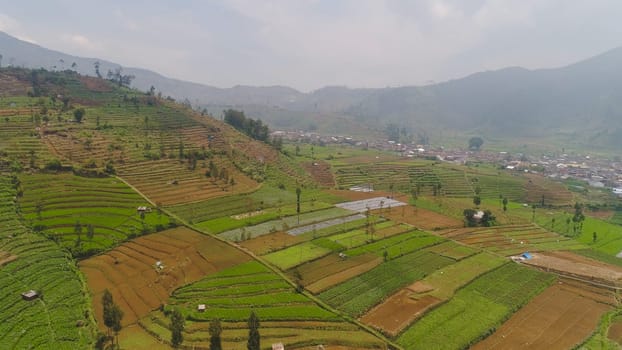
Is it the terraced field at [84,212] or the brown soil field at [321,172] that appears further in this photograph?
the brown soil field at [321,172]

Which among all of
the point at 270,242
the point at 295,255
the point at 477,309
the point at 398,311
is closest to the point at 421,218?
the point at 295,255

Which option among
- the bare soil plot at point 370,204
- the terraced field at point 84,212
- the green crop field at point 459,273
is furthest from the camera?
the bare soil plot at point 370,204

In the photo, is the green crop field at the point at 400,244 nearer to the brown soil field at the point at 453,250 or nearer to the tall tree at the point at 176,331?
the brown soil field at the point at 453,250

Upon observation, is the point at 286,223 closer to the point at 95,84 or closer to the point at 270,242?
the point at 270,242

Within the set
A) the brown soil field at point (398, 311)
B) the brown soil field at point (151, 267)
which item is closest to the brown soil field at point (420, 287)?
the brown soil field at point (398, 311)

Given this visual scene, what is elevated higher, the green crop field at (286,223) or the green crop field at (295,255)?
the green crop field at (286,223)

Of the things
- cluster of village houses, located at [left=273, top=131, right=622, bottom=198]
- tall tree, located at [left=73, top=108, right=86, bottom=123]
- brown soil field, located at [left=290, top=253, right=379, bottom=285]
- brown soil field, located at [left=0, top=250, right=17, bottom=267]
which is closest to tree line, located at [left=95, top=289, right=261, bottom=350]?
brown soil field, located at [left=290, top=253, right=379, bottom=285]

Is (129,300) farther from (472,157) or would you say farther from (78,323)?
(472,157)

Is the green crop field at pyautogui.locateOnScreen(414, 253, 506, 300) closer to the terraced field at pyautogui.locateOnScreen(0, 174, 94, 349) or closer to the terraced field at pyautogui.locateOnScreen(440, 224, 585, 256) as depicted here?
the terraced field at pyautogui.locateOnScreen(440, 224, 585, 256)

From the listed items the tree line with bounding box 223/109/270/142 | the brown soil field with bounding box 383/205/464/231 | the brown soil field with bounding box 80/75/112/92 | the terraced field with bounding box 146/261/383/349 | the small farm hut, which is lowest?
the terraced field with bounding box 146/261/383/349
